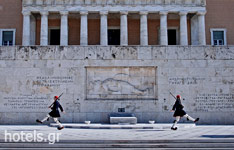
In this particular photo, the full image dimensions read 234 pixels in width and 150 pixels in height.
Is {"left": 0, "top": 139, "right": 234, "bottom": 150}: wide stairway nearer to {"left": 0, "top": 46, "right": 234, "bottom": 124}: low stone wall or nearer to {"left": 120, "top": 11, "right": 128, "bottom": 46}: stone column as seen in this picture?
{"left": 0, "top": 46, "right": 234, "bottom": 124}: low stone wall

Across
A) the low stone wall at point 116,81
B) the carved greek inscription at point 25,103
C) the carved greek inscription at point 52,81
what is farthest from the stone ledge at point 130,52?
the carved greek inscription at point 25,103

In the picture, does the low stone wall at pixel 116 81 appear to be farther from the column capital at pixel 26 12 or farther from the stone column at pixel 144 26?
the column capital at pixel 26 12

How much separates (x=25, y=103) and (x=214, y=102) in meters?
10.8

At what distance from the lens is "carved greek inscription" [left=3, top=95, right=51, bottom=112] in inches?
634

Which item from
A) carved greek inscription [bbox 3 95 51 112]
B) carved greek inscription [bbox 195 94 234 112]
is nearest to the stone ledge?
carved greek inscription [bbox 195 94 234 112]

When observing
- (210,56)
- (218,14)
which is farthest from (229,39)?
(210,56)

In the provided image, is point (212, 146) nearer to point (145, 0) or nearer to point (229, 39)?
point (145, 0)

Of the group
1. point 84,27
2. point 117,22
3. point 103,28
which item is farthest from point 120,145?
point 117,22

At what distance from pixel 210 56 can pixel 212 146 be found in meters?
8.53

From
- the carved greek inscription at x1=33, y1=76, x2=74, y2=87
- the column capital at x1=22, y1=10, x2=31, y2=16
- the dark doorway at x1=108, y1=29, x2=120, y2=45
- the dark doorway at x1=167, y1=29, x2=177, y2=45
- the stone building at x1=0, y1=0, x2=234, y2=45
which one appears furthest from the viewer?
the dark doorway at x1=167, y1=29, x2=177, y2=45

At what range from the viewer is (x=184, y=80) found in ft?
54.4

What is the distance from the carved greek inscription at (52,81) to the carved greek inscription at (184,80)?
5783mm

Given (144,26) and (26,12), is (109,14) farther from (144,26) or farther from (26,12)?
(26,12)

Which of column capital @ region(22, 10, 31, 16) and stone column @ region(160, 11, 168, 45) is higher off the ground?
column capital @ region(22, 10, 31, 16)
